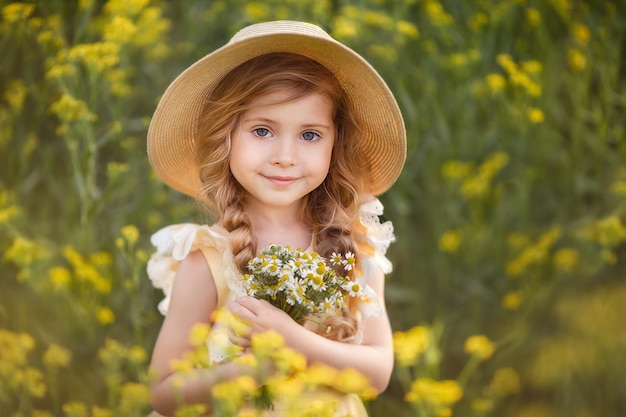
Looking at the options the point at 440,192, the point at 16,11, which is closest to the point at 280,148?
the point at 16,11

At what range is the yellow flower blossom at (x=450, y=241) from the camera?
2.52m

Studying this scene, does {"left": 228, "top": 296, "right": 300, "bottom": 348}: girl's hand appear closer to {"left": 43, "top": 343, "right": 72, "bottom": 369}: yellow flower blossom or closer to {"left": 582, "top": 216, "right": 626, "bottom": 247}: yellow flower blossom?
{"left": 43, "top": 343, "right": 72, "bottom": 369}: yellow flower blossom

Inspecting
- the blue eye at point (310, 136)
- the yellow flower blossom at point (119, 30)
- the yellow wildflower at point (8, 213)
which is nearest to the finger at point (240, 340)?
the blue eye at point (310, 136)

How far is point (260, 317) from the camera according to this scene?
1366 mm

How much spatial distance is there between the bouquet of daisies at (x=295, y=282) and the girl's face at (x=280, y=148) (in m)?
0.14

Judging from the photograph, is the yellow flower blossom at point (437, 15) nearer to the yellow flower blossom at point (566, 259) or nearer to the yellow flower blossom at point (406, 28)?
the yellow flower blossom at point (406, 28)

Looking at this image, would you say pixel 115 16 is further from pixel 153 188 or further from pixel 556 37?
pixel 556 37

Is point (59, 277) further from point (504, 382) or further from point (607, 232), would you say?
point (607, 232)

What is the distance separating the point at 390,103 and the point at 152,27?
50.9 inches

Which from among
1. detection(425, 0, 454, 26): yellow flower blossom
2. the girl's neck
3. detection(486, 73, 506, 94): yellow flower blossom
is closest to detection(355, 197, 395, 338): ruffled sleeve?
the girl's neck

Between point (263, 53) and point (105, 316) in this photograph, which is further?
point (105, 316)

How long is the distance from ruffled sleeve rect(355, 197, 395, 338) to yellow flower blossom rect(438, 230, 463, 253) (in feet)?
2.80

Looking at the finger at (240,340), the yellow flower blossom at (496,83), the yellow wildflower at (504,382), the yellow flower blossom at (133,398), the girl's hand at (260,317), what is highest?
the yellow flower blossom at (496,83)

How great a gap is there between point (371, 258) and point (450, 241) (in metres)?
1.01
